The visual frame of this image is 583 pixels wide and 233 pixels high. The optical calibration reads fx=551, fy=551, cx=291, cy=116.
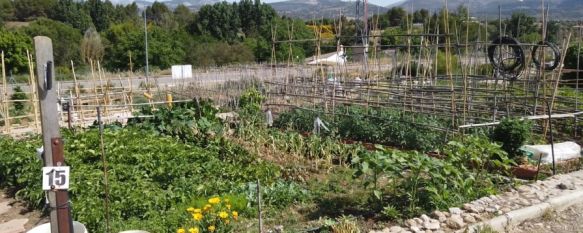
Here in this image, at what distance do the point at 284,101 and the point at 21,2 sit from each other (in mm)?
47834

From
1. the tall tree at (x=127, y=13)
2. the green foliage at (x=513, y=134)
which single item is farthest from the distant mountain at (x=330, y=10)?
the tall tree at (x=127, y=13)

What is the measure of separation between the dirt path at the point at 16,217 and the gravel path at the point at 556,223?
15.5 ft

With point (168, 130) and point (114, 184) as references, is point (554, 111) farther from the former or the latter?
point (114, 184)

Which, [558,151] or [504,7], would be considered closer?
[558,151]

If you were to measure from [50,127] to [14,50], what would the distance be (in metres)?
28.5

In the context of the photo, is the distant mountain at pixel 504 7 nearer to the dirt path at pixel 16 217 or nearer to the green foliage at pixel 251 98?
the green foliage at pixel 251 98

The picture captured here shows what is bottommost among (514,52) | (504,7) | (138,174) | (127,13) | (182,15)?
(138,174)

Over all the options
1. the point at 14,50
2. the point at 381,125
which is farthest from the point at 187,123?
the point at 14,50

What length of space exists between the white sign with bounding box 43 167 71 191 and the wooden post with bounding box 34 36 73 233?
0.20 feet

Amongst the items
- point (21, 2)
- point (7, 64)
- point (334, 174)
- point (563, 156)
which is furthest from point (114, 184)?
point (21, 2)

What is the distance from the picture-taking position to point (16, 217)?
590cm

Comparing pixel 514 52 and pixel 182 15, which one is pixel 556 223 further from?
pixel 182 15

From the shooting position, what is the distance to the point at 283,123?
34.4ft

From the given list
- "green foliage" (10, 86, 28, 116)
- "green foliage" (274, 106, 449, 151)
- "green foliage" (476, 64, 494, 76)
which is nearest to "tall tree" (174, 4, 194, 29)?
"green foliage" (10, 86, 28, 116)
